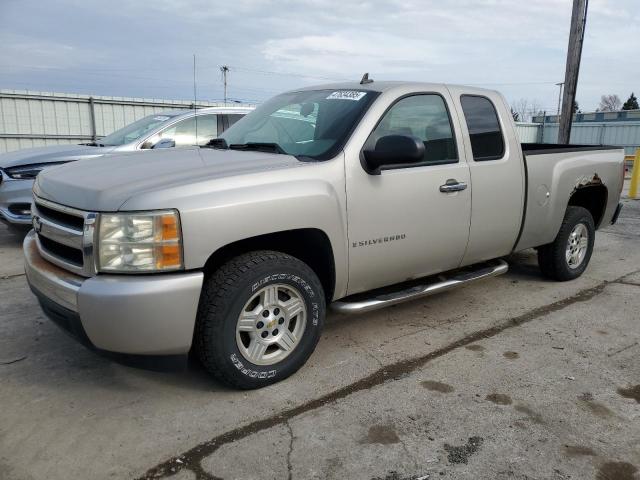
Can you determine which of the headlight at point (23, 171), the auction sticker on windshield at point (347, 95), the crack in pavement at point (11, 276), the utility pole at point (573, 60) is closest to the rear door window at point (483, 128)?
the auction sticker on windshield at point (347, 95)

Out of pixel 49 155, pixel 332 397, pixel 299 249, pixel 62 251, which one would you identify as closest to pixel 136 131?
pixel 49 155

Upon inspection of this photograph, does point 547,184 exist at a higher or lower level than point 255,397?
higher

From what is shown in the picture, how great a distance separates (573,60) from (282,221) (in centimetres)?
1055

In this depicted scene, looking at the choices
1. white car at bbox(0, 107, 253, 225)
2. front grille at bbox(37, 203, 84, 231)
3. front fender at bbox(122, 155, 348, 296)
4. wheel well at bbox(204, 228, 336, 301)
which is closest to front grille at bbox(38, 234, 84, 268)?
front grille at bbox(37, 203, 84, 231)

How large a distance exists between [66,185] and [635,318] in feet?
14.3

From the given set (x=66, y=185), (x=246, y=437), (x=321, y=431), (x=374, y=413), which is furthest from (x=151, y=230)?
(x=374, y=413)

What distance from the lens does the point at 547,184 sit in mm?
4711

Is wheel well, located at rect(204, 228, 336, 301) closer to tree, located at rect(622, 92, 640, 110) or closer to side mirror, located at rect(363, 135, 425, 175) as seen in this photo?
side mirror, located at rect(363, 135, 425, 175)

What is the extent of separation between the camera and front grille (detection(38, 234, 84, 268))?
2867 millimetres

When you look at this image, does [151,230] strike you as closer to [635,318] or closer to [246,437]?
[246,437]

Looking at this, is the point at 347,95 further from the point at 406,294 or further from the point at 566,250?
the point at 566,250

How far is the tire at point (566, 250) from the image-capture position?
516 centimetres

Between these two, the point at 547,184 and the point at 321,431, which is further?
the point at 547,184

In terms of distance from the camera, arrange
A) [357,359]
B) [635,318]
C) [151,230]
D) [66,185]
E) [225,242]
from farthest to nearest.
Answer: [635,318]
[357,359]
[66,185]
[225,242]
[151,230]
